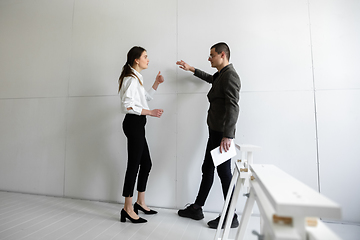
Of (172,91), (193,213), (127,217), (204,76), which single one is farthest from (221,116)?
(127,217)

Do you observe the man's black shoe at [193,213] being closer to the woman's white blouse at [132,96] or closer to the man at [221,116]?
the man at [221,116]

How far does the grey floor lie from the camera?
1634 mm

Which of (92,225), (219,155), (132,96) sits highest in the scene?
(132,96)

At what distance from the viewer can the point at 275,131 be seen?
6.73 ft

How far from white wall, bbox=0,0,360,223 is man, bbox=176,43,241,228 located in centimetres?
23

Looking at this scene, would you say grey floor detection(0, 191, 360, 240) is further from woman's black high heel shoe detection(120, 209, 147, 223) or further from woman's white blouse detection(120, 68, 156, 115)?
woman's white blouse detection(120, 68, 156, 115)

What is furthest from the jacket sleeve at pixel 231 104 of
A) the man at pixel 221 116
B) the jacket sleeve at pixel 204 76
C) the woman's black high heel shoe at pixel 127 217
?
the woman's black high heel shoe at pixel 127 217

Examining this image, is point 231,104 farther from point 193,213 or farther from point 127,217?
point 127,217

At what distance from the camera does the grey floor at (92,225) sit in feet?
5.36

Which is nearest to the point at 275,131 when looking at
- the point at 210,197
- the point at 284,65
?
the point at 284,65

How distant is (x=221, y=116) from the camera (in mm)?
1810

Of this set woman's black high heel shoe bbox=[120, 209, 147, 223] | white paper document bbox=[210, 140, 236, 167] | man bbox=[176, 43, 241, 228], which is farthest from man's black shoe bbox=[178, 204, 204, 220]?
white paper document bbox=[210, 140, 236, 167]

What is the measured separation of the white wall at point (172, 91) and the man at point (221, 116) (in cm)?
23

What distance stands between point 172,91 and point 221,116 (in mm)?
731
